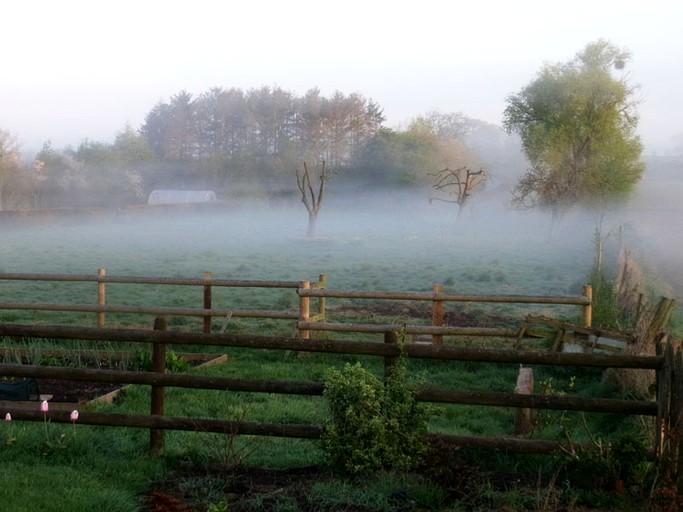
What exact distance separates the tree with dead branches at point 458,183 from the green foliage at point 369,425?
33.1 metres

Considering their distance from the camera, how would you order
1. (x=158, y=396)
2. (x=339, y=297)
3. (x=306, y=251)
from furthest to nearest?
(x=306, y=251) < (x=339, y=297) < (x=158, y=396)

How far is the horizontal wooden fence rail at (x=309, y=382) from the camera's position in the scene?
205 inches

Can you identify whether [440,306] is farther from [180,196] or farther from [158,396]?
[180,196]

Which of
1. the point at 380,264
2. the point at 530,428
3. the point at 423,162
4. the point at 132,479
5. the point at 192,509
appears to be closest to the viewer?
the point at 192,509

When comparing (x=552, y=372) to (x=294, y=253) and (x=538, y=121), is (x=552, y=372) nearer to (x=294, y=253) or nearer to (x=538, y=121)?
(x=294, y=253)

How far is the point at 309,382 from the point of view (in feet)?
18.0

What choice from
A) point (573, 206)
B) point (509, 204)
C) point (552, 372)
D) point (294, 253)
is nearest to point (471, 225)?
point (509, 204)

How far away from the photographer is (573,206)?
126 feet

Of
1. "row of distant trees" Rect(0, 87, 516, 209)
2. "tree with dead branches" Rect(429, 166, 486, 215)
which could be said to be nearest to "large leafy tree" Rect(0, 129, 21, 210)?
"row of distant trees" Rect(0, 87, 516, 209)

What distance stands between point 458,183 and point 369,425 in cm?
3443

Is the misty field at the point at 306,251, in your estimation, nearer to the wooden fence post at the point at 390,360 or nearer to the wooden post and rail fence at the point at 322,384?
the wooden post and rail fence at the point at 322,384

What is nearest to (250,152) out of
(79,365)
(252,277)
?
(252,277)

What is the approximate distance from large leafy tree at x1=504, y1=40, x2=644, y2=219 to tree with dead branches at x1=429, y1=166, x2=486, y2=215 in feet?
6.76

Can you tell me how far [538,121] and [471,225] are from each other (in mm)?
5755
